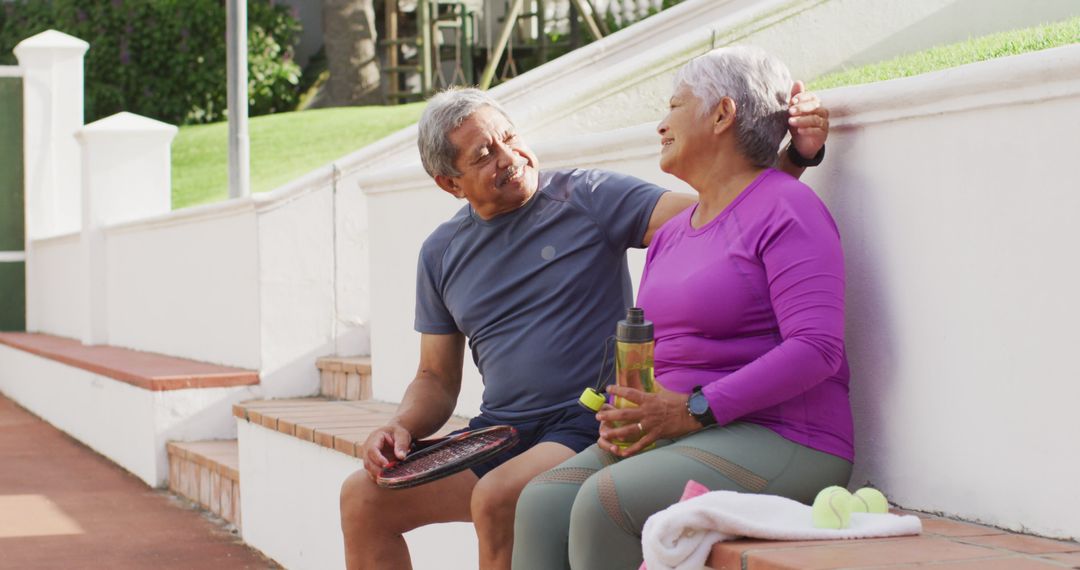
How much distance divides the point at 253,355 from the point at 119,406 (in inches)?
48.4

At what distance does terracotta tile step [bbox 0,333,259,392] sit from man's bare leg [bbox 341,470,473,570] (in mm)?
3849

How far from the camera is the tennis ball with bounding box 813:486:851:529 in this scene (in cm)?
253

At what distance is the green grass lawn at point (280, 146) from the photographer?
44.0ft

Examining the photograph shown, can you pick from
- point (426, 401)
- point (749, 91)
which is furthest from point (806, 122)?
point (426, 401)

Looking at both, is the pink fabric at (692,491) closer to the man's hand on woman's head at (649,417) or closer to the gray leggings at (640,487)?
the gray leggings at (640,487)

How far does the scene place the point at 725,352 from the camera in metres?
2.89

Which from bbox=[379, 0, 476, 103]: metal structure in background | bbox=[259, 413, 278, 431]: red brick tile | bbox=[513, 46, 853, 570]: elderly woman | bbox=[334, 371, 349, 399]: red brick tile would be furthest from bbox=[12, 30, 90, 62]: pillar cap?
bbox=[513, 46, 853, 570]: elderly woman

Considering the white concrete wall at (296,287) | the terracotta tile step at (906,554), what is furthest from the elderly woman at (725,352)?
the white concrete wall at (296,287)

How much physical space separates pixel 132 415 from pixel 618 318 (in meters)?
4.85

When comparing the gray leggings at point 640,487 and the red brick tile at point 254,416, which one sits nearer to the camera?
the gray leggings at point 640,487

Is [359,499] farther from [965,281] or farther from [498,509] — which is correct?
[965,281]

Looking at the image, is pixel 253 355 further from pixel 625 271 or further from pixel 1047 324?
pixel 1047 324

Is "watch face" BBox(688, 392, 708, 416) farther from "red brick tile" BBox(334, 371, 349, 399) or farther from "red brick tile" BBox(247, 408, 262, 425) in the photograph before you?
"red brick tile" BBox(334, 371, 349, 399)

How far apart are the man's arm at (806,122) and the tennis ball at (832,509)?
2.72ft
